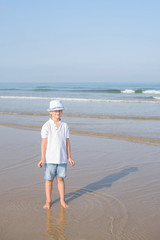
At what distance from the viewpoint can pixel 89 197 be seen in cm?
419

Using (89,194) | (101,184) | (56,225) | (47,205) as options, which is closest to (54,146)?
(47,205)

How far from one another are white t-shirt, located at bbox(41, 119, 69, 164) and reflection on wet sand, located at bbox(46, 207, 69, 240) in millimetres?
686

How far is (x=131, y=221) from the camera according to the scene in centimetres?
341

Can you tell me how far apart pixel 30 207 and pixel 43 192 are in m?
0.55

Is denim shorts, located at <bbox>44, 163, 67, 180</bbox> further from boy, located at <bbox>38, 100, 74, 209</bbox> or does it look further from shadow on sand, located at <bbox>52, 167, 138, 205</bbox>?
shadow on sand, located at <bbox>52, 167, 138, 205</bbox>

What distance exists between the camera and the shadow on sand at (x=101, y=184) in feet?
14.0

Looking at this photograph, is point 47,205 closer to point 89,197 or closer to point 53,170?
point 53,170

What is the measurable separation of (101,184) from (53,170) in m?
1.28

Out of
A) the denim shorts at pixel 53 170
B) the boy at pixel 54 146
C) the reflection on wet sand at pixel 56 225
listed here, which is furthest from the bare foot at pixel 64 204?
the denim shorts at pixel 53 170

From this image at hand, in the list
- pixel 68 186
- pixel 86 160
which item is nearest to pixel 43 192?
pixel 68 186

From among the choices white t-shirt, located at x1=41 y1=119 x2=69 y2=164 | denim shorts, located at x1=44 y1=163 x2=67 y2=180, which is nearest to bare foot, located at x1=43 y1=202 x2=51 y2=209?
denim shorts, located at x1=44 y1=163 x2=67 y2=180

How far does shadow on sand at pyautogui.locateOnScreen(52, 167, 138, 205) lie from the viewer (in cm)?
427

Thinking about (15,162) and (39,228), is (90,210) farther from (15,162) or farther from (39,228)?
(15,162)

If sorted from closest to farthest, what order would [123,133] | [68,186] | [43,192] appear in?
[43,192], [68,186], [123,133]
